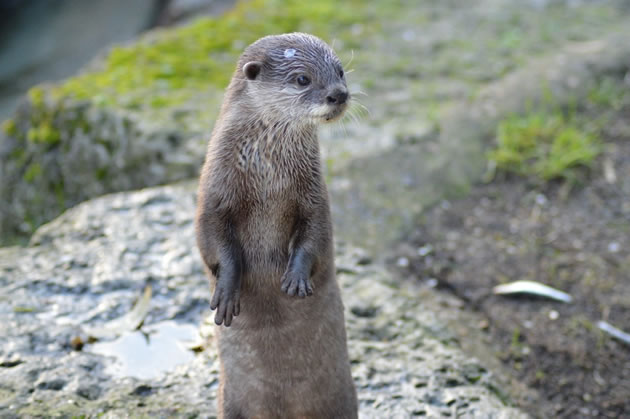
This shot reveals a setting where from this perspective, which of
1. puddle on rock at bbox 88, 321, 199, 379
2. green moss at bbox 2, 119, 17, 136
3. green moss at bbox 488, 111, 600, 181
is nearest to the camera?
puddle on rock at bbox 88, 321, 199, 379

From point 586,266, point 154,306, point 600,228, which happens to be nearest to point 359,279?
point 154,306

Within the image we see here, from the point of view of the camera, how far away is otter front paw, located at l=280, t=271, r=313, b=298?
Result: 8.77 ft

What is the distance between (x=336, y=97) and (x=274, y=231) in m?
0.59

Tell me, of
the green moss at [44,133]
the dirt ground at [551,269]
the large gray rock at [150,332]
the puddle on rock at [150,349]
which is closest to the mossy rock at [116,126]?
the green moss at [44,133]

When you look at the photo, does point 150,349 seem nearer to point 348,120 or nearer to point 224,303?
point 224,303

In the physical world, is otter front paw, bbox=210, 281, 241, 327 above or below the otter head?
below

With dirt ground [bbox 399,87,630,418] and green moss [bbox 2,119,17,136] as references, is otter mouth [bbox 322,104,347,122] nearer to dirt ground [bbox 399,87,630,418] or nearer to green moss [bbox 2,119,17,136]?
dirt ground [bbox 399,87,630,418]

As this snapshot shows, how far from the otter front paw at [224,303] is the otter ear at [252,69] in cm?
85

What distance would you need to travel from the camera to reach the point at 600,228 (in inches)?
202

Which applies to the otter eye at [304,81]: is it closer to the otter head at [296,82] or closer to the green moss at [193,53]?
the otter head at [296,82]

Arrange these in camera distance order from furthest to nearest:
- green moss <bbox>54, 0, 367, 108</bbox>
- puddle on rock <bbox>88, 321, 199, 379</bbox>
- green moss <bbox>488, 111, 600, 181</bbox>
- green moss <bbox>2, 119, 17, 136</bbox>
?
1. green moss <bbox>2, 119, 17, 136</bbox>
2. green moss <bbox>54, 0, 367, 108</bbox>
3. green moss <bbox>488, 111, 600, 181</bbox>
4. puddle on rock <bbox>88, 321, 199, 379</bbox>

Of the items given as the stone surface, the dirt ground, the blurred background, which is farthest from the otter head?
the dirt ground

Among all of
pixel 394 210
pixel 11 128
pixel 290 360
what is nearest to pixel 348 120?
pixel 394 210

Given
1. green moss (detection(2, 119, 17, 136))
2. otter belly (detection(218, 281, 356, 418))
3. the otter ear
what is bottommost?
otter belly (detection(218, 281, 356, 418))
